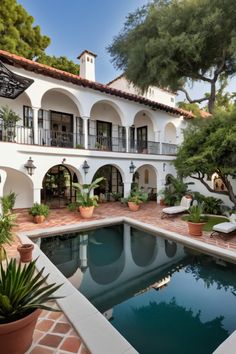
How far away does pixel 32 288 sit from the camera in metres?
3.38

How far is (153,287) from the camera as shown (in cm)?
588

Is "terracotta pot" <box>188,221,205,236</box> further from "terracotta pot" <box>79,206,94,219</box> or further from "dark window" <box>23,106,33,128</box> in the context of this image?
"dark window" <box>23,106,33,128</box>

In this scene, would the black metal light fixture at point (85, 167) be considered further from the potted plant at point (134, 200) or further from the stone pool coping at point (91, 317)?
the stone pool coping at point (91, 317)

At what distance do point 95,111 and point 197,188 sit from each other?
32.4ft

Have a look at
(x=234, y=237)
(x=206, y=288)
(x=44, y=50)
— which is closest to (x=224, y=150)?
(x=234, y=237)

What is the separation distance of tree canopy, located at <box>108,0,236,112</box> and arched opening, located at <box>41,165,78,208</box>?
28.6ft

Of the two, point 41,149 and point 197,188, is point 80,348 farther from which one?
point 197,188

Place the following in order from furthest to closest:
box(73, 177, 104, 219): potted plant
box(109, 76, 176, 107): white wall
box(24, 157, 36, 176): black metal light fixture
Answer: box(109, 76, 176, 107): white wall < box(73, 177, 104, 219): potted plant < box(24, 157, 36, 176): black metal light fixture

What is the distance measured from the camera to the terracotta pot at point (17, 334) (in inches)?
114

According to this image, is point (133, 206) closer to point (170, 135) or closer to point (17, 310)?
point (170, 135)

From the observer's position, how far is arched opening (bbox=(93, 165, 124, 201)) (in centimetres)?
1759

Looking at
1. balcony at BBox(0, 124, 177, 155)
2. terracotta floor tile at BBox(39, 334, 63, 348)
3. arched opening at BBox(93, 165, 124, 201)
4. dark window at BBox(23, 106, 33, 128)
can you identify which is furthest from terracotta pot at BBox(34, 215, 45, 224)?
terracotta floor tile at BBox(39, 334, 63, 348)

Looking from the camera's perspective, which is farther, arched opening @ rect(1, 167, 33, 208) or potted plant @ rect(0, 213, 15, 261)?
arched opening @ rect(1, 167, 33, 208)

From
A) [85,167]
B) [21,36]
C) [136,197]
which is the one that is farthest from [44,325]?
[21,36]
